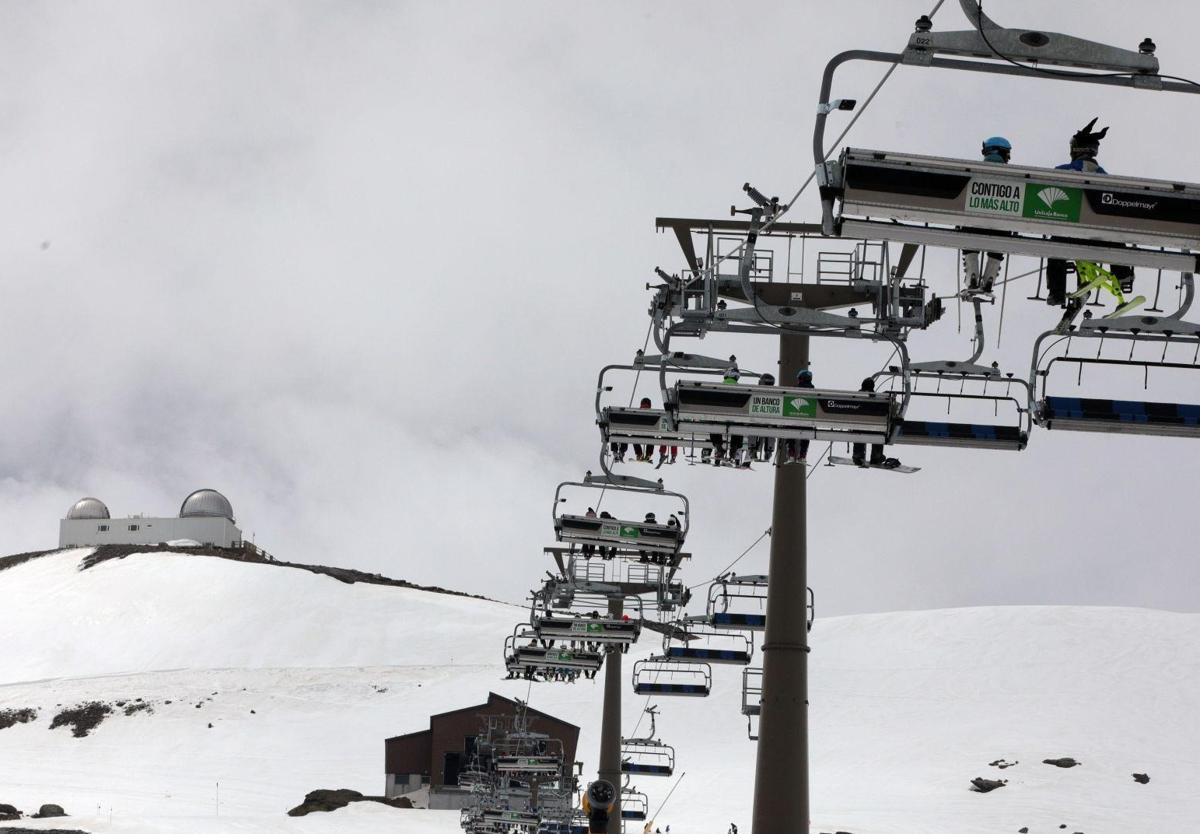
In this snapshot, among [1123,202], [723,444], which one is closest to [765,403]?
[723,444]

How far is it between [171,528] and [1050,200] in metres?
133

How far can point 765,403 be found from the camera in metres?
12.0

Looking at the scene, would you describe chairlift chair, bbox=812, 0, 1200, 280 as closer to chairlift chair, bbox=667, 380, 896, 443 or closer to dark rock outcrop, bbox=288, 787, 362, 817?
chairlift chair, bbox=667, 380, 896, 443

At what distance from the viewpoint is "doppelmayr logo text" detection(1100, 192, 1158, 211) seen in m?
8.19

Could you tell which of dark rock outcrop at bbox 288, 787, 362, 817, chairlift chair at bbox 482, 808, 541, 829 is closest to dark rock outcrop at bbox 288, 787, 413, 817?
dark rock outcrop at bbox 288, 787, 362, 817

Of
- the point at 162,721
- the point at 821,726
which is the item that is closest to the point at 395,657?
the point at 162,721

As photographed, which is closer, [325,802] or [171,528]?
[325,802]

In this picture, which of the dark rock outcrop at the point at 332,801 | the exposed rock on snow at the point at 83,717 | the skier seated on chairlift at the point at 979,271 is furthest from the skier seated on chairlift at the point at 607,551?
the exposed rock on snow at the point at 83,717

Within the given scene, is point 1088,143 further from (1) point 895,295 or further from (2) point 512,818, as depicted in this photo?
(2) point 512,818

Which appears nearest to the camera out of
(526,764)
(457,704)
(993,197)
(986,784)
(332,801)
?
(993,197)

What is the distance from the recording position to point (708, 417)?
1195cm

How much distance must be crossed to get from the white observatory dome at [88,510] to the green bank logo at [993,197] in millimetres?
138922

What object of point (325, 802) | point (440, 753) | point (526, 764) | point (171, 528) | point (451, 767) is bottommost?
point (325, 802)

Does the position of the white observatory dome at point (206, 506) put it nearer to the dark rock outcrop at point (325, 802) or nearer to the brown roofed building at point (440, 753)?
the brown roofed building at point (440, 753)
